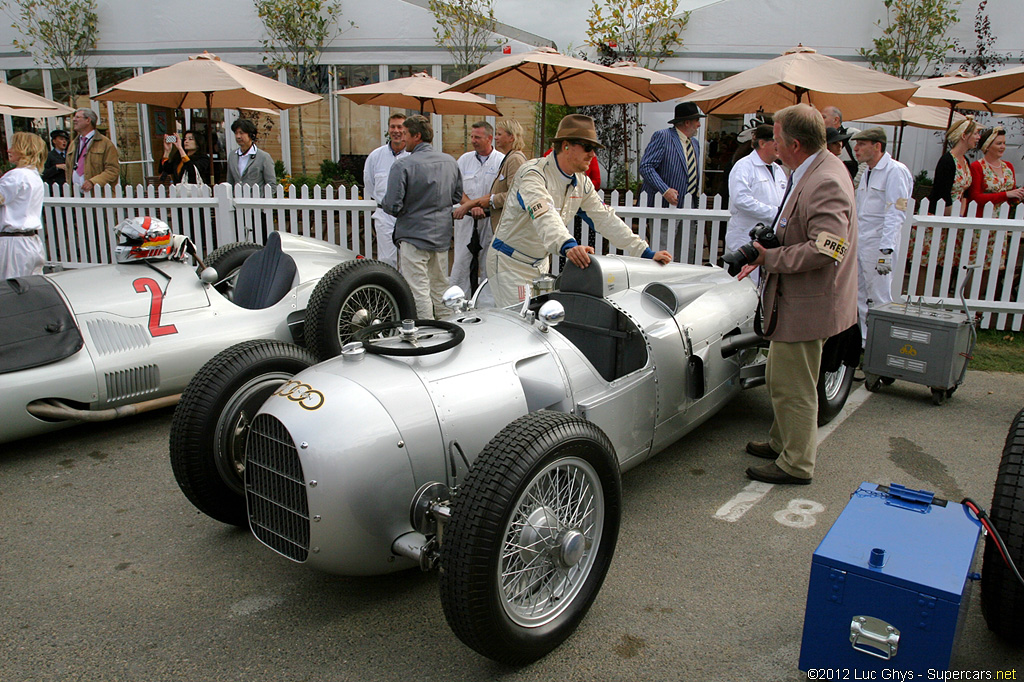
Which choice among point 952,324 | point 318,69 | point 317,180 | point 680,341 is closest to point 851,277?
point 680,341

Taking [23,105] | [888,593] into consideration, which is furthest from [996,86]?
[23,105]

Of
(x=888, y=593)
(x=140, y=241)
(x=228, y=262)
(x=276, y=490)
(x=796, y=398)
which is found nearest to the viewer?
(x=888, y=593)

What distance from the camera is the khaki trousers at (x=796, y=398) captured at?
4.07 meters

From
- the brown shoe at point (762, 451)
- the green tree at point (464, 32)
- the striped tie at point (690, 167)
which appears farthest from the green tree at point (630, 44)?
the brown shoe at point (762, 451)

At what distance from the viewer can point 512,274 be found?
526 centimetres

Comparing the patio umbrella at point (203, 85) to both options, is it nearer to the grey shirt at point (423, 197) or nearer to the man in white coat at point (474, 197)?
the man in white coat at point (474, 197)

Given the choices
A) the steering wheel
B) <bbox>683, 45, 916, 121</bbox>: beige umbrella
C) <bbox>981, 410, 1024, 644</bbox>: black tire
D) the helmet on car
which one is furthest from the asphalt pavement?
<bbox>683, 45, 916, 121</bbox>: beige umbrella

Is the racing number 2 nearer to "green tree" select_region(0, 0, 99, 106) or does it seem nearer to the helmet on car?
the helmet on car

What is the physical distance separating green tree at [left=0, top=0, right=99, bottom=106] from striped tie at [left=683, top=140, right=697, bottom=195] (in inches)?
554

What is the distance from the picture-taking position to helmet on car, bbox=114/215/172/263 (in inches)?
201

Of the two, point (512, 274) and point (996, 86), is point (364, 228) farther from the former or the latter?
point (996, 86)

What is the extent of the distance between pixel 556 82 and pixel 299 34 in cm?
860

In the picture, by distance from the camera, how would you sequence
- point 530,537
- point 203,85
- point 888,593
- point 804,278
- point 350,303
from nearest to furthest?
1. point 888,593
2. point 530,537
3. point 804,278
4. point 350,303
5. point 203,85

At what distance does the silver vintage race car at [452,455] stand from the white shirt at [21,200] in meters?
4.52
